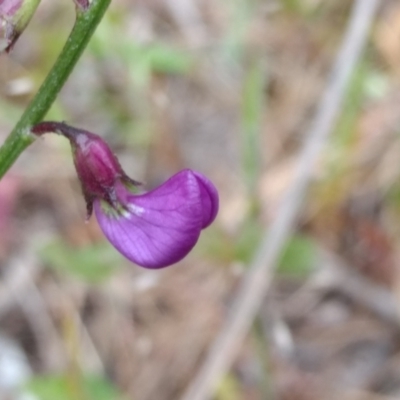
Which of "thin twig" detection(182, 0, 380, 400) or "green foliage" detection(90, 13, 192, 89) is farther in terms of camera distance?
"green foliage" detection(90, 13, 192, 89)

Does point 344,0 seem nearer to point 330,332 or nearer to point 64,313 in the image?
point 330,332

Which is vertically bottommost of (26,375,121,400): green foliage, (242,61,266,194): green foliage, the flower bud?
(26,375,121,400): green foliage

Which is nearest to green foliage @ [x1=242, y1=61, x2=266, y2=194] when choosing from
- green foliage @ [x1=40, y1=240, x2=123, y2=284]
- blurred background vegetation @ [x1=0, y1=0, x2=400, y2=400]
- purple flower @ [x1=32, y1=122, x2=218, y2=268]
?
blurred background vegetation @ [x1=0, y1=0, x2=400, y2=400]

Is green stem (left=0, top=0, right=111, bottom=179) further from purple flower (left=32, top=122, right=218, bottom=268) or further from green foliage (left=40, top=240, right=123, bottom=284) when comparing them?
green foliage (left=40, top=240, right=123, bottom=284)

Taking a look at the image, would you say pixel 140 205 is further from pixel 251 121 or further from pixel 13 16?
pixel 251 121

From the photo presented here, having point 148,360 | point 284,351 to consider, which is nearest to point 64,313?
point 148,360

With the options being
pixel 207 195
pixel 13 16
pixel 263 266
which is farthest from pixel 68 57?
pixel 263 266

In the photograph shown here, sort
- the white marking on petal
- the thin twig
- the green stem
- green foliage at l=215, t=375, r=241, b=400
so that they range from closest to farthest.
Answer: the green stem, the white marking on petal, the thin twig, green foliage at l=215, t=375, r=241, b=400
